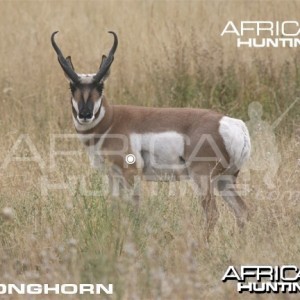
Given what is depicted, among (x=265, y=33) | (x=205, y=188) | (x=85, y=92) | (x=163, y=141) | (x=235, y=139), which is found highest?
(x=265, y=33)

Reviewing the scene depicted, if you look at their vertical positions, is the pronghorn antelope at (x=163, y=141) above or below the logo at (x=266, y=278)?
above

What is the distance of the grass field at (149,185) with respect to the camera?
7105 millimetres

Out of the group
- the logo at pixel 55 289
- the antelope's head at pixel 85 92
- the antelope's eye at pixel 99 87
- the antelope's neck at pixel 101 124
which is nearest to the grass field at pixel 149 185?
the logo at pixel 55 289

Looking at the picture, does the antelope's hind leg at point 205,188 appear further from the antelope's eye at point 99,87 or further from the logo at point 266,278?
the logo at point 266,278

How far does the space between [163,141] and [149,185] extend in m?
0.85

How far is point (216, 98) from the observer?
1181cm

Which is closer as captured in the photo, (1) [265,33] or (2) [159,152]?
(2) [159,152]

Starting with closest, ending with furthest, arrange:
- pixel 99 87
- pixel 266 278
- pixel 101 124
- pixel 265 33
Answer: pixel 266 278 < pixel 99 87 < pixel 101 124 < pixel 265 33

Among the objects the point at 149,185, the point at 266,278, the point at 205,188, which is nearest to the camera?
the point at 266,278

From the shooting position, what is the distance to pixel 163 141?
8.80m

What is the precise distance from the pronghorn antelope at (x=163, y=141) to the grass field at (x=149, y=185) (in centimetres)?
21

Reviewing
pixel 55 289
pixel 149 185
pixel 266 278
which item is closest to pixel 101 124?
pixel 149 185

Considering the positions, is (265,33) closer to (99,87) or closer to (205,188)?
(99,87)

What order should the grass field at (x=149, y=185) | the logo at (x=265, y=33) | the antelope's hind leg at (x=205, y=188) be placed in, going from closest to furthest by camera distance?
the grass field at (x=149, y=185), the antelope's hind leg at (x=205, y=188), the logo at (x=265, y=33)
